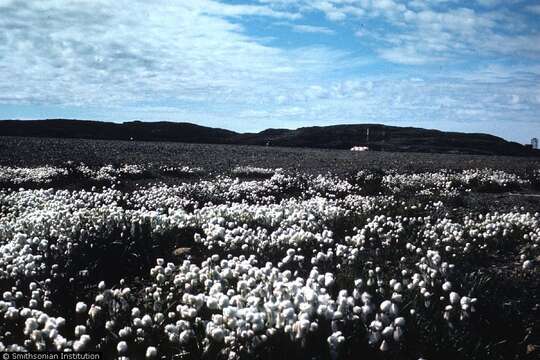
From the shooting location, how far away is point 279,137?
71875 mm

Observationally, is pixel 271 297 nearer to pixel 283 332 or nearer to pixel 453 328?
pixel 283 332

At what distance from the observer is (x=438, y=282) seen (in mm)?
6301

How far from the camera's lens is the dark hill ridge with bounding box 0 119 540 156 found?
193 ft

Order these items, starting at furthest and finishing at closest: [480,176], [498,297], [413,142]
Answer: [413,142]
[480,176]
[498,297]

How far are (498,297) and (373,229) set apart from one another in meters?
3.17

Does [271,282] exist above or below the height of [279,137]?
below

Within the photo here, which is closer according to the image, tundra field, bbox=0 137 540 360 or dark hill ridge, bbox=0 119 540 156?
tundra field, bbox=0 137 540 360

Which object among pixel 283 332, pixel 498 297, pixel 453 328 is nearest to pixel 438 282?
pixel 498 297

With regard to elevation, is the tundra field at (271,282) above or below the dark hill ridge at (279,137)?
below

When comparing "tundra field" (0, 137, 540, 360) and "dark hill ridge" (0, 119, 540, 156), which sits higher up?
"dark hill ridge" (0, 119, 540, 156)

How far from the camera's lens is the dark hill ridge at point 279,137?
2313 inches

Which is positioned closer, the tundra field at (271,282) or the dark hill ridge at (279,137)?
the tundra field at (271,282)

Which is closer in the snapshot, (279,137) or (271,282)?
(271,282)

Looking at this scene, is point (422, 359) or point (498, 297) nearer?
point (422, 359)
